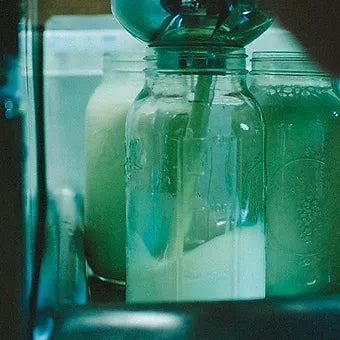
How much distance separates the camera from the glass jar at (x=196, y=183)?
18.2 inches

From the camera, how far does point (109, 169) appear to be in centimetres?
58

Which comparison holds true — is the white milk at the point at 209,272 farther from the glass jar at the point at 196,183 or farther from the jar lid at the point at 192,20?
the jar lid at the point at 192,20

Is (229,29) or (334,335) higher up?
(229,29)

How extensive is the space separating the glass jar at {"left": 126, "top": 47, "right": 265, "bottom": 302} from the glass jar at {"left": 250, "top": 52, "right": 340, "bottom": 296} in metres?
0.02

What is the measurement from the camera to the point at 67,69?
2.73ft

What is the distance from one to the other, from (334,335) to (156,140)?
192 mm

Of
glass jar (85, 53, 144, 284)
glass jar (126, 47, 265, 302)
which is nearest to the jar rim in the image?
glass jar (126, 47, 265, 302)

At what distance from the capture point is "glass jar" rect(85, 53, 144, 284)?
1.87ft

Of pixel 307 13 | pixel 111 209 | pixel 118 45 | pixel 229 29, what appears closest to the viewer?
pixel 307 13

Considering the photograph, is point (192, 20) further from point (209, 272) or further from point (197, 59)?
point (209, 272)

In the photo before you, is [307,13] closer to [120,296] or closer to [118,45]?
[120,296]

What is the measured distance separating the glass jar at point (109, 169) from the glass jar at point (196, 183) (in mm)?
72

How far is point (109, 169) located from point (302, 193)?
17 cm

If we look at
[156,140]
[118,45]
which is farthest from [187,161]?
[118,45]
